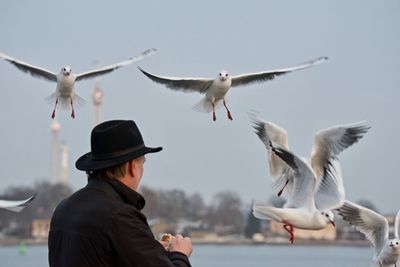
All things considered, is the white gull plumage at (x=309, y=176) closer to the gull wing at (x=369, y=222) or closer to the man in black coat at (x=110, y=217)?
the gull wing at (x=369, y=222)

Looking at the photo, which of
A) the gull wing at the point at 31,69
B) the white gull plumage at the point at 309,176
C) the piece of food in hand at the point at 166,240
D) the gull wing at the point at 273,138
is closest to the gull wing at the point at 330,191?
the white gull plumage at the point at 309,176

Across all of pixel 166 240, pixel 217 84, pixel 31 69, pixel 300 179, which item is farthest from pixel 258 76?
pixel 166 240

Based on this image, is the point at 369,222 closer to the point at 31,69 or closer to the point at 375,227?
the point at 375,227

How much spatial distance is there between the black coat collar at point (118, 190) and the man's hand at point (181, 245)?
0.58ft

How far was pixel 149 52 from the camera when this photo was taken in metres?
6.81

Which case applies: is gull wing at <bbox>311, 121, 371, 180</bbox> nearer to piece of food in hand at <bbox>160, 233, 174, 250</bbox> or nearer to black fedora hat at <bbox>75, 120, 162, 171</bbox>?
piece of food in hand at <bbox>160, 233, 174, 250</bbox>

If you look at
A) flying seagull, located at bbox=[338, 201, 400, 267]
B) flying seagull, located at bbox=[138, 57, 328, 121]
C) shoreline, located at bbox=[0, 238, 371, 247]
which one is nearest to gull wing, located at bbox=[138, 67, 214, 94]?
flying seagull, located at bbox=[138, 57, 328, 121]

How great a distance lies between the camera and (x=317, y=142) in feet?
26.1

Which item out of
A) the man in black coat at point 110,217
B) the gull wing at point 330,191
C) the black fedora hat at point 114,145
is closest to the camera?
the man in black coat at point 110,217

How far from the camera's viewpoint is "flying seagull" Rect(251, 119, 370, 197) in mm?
7762

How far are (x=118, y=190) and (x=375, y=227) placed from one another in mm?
6618

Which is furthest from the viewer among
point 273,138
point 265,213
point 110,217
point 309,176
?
point 273,138

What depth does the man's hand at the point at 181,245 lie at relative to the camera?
9.84ft

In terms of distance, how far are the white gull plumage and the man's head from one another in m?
4.16
